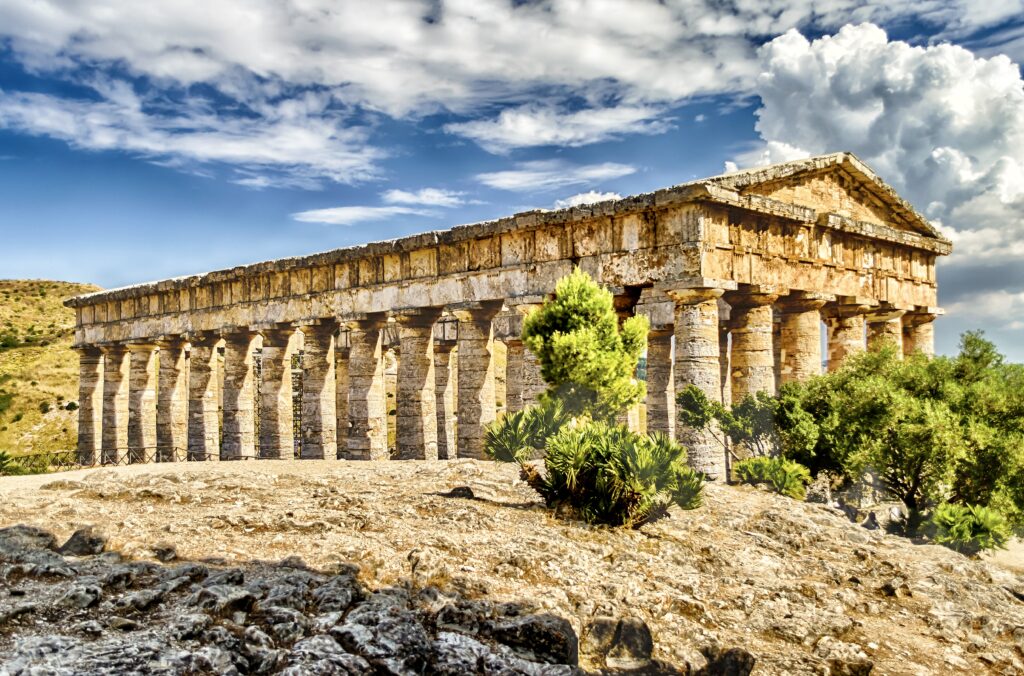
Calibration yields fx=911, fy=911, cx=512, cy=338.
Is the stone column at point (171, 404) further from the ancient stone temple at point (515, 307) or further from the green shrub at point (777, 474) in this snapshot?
the green shrub at point (777, 474)

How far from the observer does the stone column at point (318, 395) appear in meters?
28.3

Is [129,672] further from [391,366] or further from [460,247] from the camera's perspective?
[391,366]

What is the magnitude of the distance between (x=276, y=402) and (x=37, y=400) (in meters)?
33.8

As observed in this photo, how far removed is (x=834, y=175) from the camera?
24375mm

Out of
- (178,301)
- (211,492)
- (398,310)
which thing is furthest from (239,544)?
(178,301)

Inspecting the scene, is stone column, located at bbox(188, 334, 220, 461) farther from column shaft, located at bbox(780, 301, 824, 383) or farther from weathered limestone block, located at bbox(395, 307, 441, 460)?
column shaft, located at bbox(780, 301, 824, 383)

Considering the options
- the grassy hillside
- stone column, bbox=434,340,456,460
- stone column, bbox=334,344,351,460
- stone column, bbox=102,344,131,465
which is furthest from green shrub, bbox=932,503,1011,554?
the grassy hillside

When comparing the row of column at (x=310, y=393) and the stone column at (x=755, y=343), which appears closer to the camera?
the stone column at (x=755, y=343)

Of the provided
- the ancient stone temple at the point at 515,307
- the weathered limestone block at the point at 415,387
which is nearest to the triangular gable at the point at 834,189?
the ancient stone temple at the point at 515,307

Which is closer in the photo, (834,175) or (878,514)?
(878,514)

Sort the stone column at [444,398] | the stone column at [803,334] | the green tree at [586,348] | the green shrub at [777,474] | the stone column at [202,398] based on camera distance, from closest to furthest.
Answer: the green tree at [586,348]
the green shrub at [777,474]
the stone column at [803,334]
the stone column at [444,398]
the stone column at [202,398]

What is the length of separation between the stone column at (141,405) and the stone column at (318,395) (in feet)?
29.7

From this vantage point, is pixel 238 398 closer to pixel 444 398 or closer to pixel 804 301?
pixel 444 398

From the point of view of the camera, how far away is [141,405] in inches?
1367
